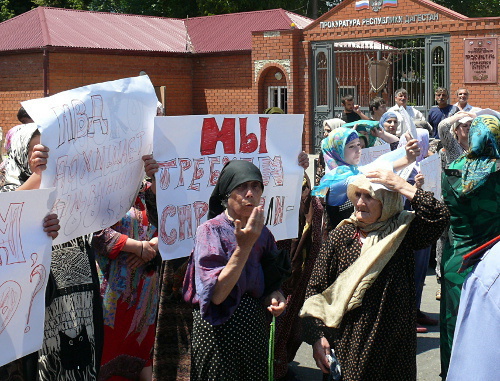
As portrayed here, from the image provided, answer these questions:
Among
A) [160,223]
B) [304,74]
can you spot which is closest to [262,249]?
[160,223]

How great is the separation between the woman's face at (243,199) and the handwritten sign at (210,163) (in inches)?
28.2

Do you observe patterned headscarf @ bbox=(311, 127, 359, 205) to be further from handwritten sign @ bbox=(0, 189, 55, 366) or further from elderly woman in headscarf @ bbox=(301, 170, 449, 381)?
handwritten sign @ bbox=(0, 189, 55, 366)

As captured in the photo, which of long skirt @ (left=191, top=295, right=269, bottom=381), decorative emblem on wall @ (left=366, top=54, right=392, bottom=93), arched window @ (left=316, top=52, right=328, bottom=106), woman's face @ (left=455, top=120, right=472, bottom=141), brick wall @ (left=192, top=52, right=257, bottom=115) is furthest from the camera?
brick wall @ (left=192, top=52, right=257, bottom=115)

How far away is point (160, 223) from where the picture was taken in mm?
4363

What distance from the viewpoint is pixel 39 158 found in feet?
12.1

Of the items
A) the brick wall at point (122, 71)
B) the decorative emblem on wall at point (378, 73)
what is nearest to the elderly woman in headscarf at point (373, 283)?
the decorative emblem on wall at point (378, 73)

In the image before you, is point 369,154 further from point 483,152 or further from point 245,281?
point 245,281

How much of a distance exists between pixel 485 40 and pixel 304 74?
543 centimetres

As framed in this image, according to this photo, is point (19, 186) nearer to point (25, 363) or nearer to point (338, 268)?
point (25, 363)

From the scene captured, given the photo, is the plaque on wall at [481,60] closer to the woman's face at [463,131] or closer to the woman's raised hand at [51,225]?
the woman's face at [463,131]

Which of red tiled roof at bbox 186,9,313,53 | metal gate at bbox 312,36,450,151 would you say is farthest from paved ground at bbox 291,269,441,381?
red tiled roof at bbox 186,9,313,53

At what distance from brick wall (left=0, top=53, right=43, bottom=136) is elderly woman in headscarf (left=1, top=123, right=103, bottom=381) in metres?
19.4

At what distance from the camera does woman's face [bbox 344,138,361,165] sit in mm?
5840

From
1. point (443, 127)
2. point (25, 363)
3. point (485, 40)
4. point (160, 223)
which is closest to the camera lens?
point (25, 363)
